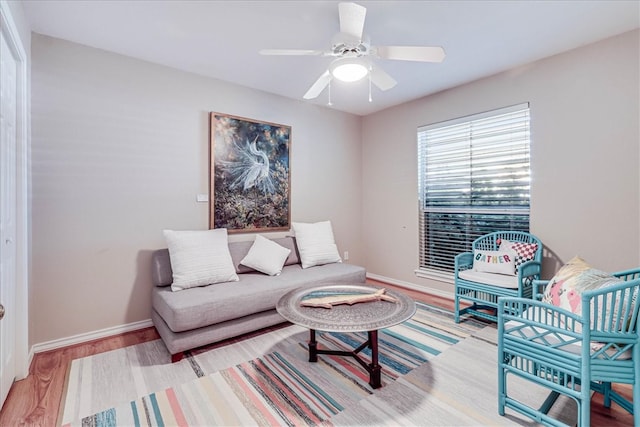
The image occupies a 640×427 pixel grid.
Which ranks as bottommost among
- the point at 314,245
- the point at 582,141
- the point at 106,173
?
the point at 314,245

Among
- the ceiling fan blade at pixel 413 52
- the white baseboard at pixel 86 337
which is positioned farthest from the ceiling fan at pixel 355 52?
the white baseboard at pixel 86 337

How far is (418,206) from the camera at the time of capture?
13.3 ft

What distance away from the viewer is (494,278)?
283 centimetres

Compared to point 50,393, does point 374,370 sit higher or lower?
higher

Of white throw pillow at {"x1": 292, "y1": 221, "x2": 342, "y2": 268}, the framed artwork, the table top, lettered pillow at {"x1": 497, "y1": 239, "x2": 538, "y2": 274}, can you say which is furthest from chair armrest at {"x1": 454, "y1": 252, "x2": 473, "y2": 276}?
the framed artwork

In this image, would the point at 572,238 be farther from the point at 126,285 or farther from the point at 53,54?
the point at 53,54

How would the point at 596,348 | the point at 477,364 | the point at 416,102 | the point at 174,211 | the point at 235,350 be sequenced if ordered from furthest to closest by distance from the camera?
the point at 416,102, the point at 174,211, the point at 235,350, the point at 477,364, the point at 596,348

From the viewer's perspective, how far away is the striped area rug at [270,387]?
5.51ft

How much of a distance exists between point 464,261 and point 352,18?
255cm

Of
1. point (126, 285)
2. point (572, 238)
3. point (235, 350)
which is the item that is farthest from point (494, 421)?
point (126, 285)

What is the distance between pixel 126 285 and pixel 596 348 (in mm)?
3460

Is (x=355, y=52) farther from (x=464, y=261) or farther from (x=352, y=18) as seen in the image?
(x=464, y=261)

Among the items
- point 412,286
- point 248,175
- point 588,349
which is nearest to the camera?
point 588,349

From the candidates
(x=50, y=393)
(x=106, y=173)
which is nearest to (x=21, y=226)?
(x=106, y=173)
